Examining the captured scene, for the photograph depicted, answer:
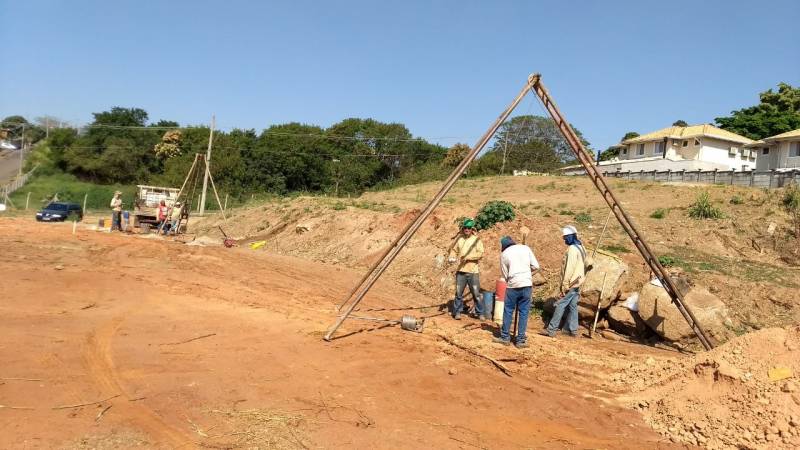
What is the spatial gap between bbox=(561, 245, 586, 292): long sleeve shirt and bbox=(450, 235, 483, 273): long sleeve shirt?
1.45 meters

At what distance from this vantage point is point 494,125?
7.89 meters

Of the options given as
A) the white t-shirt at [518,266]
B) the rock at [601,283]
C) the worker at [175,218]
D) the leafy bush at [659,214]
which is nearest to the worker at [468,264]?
the white t-shirt at [518,266]

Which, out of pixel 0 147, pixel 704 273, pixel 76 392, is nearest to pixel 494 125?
pixel 76 392

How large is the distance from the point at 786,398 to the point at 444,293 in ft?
26.2

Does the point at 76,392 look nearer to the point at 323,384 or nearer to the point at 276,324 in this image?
the point at 323,384

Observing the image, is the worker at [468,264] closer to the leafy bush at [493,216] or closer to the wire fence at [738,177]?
the leafy bush at [493,216]

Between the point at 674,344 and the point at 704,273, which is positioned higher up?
the point at 704,273

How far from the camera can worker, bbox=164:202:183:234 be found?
22091 mm

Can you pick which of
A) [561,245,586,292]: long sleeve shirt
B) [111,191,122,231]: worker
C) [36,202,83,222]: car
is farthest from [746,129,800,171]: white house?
[36,202,83,222]: car

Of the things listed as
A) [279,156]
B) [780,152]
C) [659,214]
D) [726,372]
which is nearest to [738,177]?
[780,152]

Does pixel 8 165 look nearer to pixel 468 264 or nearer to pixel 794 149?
pixel 468 264

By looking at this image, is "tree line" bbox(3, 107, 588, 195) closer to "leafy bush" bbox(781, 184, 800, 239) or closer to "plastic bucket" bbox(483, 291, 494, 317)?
"leafy bush" bbox(781, 184, 800, 239)

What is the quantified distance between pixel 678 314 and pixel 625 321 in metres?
0.97

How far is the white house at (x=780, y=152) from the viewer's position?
1438 inches
